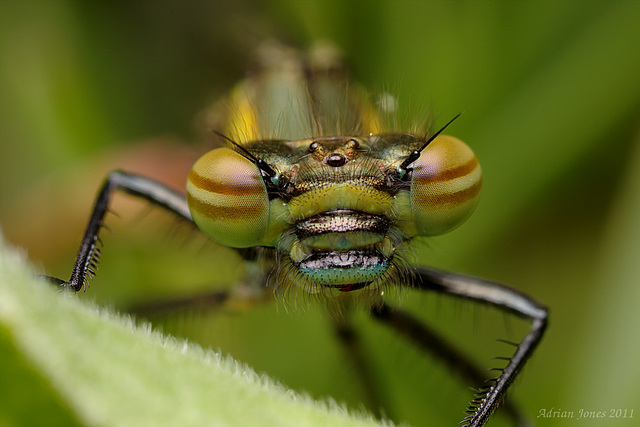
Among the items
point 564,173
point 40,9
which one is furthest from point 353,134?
point 40,9

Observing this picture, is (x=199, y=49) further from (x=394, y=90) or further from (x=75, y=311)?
(x=75, y=311)

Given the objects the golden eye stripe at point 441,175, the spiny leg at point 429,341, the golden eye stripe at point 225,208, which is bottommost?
the spiny leg at point 429,341

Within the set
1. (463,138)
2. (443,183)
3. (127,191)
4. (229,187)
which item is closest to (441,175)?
(443,183)

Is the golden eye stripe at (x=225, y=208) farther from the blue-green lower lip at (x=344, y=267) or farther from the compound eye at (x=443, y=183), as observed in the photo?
the compound eye at (x=443, y=183)

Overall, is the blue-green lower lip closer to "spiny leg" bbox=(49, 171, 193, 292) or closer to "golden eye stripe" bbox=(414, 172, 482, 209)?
"golden eye stripe" bbox=(414, 172, 482, 209)

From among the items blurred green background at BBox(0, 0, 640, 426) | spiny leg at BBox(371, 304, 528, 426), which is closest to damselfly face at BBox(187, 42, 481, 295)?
spiny leg at BBox(371, 304, 528, 426)

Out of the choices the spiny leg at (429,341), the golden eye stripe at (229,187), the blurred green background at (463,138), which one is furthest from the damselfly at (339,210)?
the blurred green background at (463,138)
